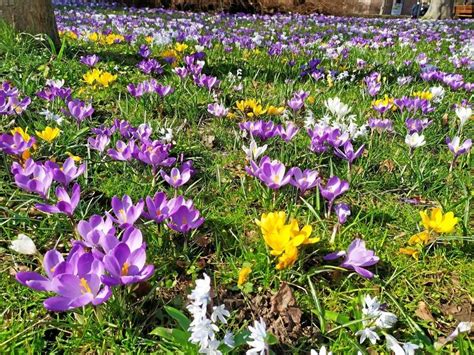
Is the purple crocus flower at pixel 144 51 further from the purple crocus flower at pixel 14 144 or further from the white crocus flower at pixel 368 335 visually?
the white crocus flower at pixel 368 335

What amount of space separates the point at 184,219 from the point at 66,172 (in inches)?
21.5

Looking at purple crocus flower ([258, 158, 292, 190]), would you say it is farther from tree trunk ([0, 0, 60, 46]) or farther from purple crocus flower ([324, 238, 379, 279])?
tree trunk ([0, 0, 60, 46])

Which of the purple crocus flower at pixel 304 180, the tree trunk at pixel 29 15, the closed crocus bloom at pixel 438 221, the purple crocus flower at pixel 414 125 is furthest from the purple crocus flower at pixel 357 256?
the tree trunk at pixel 29 15

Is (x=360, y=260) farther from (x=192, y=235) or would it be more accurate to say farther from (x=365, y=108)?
(x=365, y=108)

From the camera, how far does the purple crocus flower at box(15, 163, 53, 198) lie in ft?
4.97

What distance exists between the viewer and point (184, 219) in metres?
1.49

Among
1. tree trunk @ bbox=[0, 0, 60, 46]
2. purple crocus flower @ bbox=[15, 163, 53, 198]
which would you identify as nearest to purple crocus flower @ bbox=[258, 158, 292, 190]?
purple crocus flower @ bbox=[15, 163, 53, 198]

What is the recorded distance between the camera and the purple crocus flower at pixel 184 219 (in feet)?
4.84

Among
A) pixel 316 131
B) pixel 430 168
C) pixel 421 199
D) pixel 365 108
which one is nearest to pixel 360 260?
pixel 421 199

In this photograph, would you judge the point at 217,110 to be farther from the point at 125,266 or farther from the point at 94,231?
the point at 125,266

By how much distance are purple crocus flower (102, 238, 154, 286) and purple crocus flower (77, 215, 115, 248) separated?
0.34ft

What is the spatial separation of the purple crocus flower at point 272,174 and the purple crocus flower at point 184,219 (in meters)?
0.39

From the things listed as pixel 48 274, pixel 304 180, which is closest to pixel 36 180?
pixel 48 274

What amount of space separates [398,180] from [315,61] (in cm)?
233
